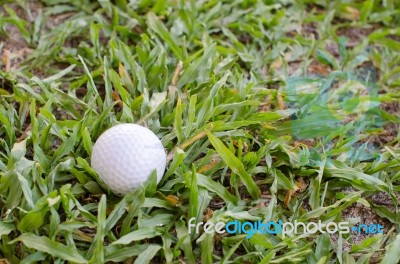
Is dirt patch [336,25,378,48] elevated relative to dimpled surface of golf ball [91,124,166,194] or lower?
lower

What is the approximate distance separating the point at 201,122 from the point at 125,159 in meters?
0.33

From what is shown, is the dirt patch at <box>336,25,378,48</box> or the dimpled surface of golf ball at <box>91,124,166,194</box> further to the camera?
the dirt patch at <box>336,25,378,48</box>

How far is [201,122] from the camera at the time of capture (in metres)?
1.81

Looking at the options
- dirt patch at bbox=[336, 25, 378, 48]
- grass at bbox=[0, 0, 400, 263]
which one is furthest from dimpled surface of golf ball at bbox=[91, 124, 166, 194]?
dirt patch at bbox=[336, 25, 378, 48]

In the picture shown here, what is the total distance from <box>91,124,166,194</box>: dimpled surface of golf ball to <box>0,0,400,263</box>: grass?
0.04m

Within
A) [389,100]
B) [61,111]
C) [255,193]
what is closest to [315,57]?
[389,100]

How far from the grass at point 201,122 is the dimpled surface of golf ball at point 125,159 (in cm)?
4

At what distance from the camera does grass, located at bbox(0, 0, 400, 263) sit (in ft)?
5.12

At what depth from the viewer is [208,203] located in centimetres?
165

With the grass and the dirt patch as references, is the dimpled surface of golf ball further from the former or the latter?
the dirt patch

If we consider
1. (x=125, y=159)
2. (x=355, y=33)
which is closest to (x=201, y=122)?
(x=125, y=159)

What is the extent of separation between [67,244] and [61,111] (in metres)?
0.61

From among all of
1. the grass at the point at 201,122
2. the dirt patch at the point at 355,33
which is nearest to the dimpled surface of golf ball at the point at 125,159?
the grass at the point at 201,122

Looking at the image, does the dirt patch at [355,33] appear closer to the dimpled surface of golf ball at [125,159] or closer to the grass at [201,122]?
the grass at [201,122]
